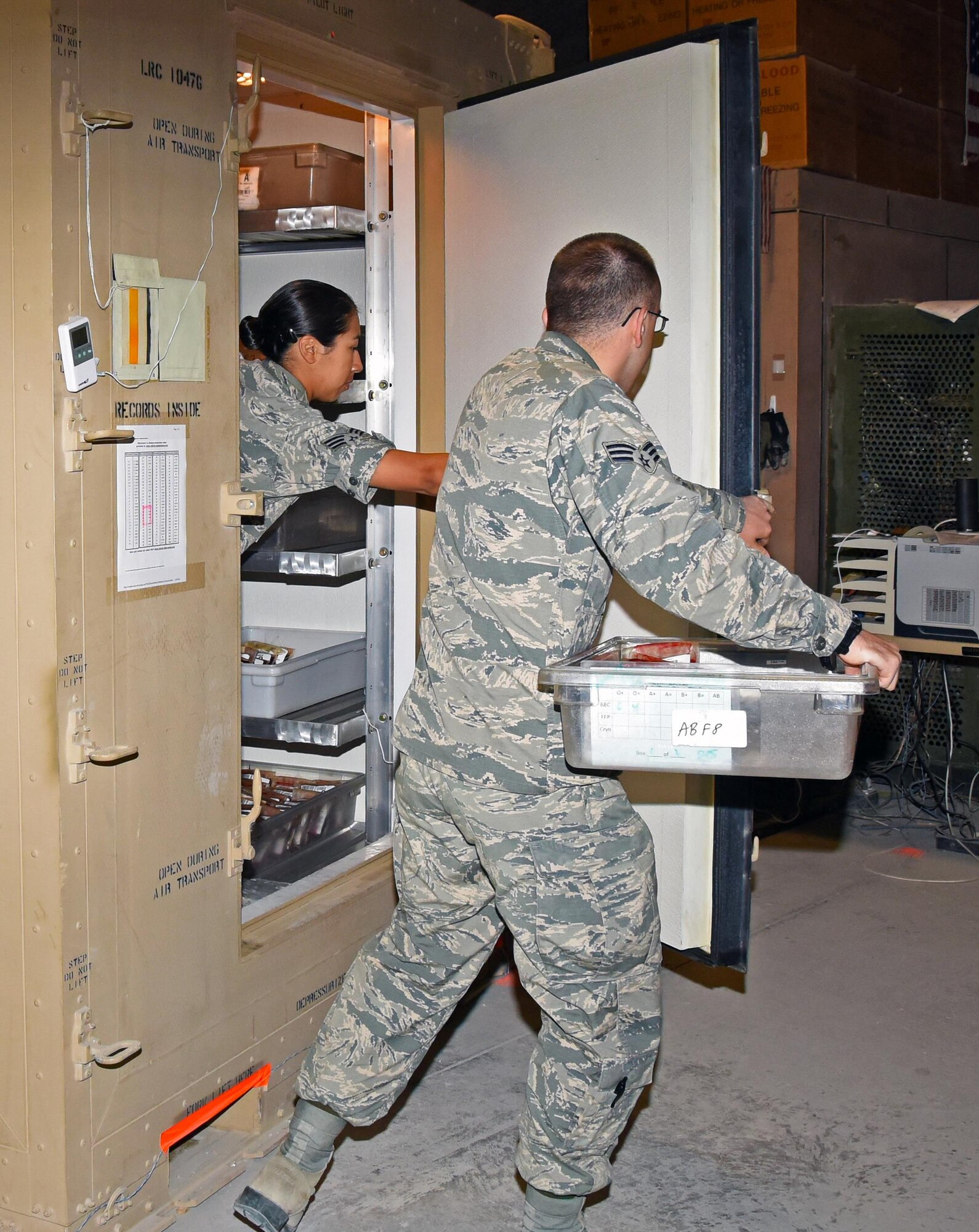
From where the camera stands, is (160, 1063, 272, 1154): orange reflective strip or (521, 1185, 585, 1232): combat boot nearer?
(521, 1185, 585, 1232): combat boot

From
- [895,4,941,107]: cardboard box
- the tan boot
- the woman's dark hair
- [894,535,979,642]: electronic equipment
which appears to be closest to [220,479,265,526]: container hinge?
the woman's dark hair

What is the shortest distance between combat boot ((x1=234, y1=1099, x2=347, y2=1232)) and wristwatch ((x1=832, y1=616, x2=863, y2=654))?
4.18 feet

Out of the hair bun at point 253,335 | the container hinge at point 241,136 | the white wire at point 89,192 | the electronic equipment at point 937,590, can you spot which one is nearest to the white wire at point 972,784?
the electronic equipment at point 937,590

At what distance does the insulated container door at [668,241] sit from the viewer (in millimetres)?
2465

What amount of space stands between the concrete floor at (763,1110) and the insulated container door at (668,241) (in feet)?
1.39

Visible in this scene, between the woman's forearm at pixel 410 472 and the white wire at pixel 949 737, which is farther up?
the woman's forearm at pixel 410 472

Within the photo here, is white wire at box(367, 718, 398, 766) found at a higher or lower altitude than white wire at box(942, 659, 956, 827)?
higher

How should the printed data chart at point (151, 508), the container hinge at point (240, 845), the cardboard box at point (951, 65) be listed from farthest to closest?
the cardboard box at point (951, 65) < the container hinge at point (240, 845) < the printed data chart at point (151, 508)

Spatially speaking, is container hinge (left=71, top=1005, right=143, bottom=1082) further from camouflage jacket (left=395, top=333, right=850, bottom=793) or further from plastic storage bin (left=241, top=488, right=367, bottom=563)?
plastic storage bin (left=241, top=488, right=367, bottom=563)

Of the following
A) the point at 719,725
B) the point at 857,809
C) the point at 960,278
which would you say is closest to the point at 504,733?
the point at 719,725

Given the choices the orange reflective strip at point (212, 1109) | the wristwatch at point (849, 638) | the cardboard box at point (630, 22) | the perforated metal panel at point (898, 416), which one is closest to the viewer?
the wristwatch at point (849, 638)

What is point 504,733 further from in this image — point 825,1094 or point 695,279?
point 825,1094

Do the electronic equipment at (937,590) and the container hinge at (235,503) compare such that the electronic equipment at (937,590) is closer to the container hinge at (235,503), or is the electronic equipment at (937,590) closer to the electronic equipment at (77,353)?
the container hinge at (235,503)

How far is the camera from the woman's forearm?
109 inches
